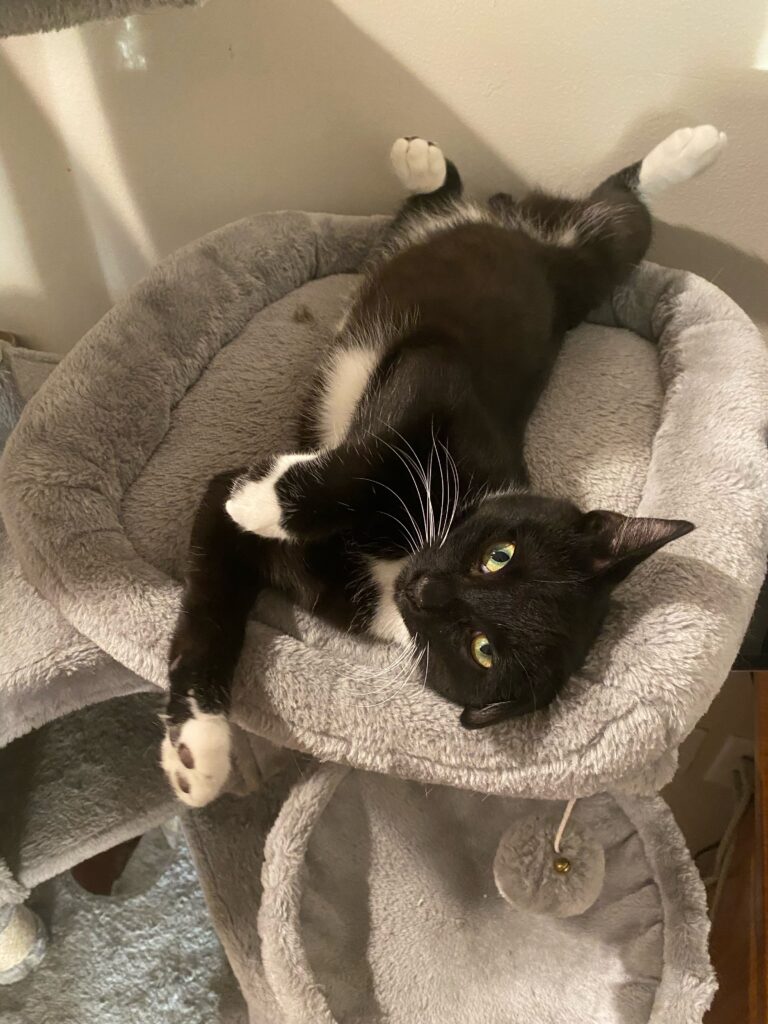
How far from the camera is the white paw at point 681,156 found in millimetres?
1162

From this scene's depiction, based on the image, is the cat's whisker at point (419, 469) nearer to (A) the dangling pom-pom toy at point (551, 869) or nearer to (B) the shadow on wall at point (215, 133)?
→ (A) the dangling pom-pom toy at point (551, 869)

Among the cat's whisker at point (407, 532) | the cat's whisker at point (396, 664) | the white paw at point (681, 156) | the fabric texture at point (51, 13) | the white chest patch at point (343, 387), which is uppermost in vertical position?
the fabric texture at point (51, 13)

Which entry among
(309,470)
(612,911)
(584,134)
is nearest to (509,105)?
(584,134)

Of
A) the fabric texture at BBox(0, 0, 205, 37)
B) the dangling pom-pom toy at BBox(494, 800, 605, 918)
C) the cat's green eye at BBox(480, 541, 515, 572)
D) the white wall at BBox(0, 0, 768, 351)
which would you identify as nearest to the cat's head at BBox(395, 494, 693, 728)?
the cat's green eye at BBox(480, 541, 515, 572)

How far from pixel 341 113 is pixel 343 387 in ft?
1.58

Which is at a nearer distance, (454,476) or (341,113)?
(454,476)

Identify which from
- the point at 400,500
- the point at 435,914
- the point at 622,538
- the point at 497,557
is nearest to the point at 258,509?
the point at 400,500

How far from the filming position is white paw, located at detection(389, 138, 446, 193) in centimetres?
124

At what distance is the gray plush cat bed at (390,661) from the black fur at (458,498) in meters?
0.05

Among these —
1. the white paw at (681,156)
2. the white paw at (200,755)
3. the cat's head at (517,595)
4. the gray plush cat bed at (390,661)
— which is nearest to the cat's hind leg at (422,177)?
the gray plush cat bed at (390,661)

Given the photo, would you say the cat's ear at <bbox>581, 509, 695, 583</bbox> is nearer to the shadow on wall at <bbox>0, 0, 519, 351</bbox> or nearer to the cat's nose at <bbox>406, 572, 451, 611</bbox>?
the cat's nose at <bbox>406, 572, 451, 611</bbox>

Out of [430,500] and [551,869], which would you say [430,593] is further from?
[551,869]

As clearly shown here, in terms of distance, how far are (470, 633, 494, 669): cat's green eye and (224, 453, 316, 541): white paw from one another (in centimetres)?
26

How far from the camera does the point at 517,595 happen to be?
0.79m
